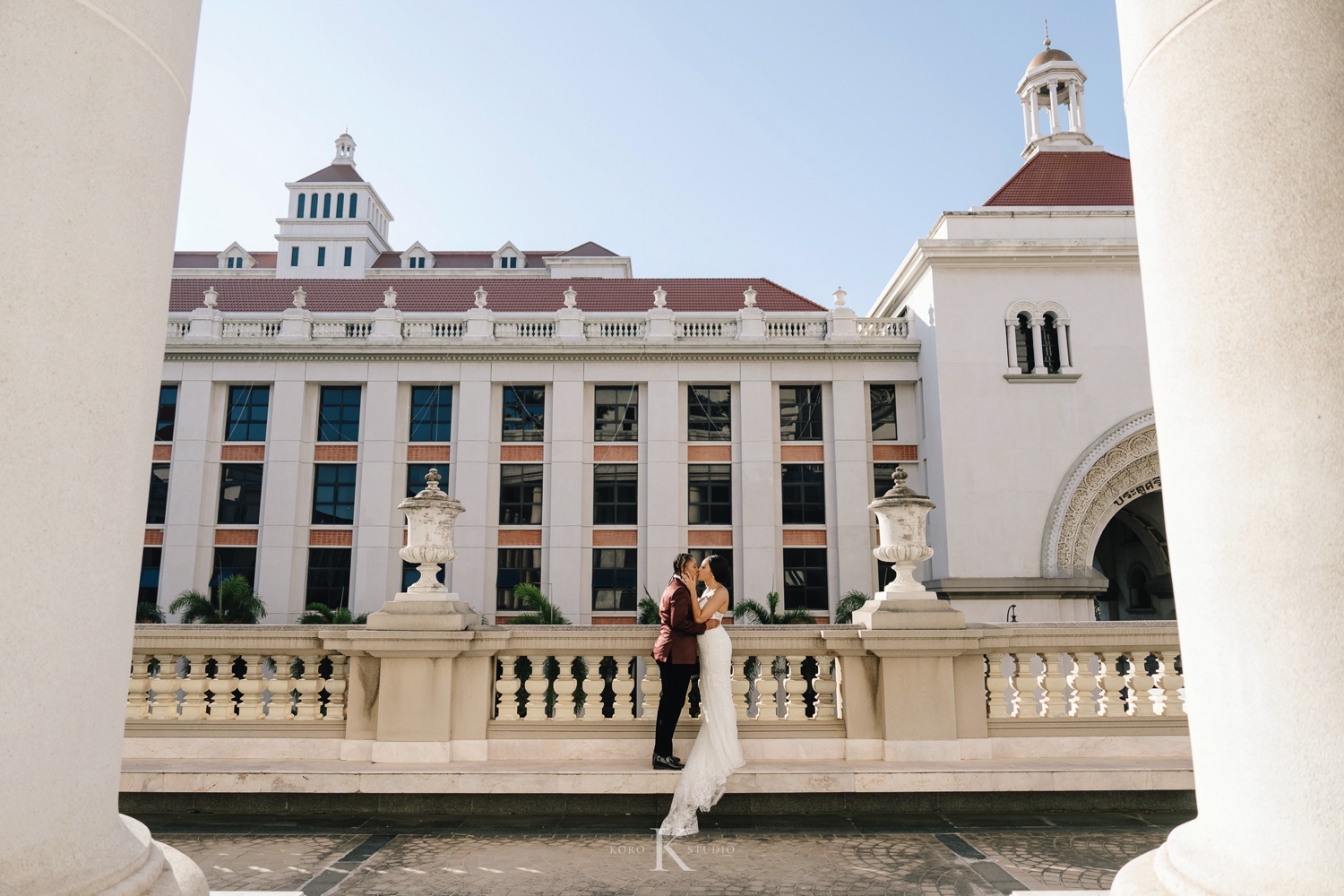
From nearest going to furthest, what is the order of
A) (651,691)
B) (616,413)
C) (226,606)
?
(651,691) < (226,606) < (616,413)

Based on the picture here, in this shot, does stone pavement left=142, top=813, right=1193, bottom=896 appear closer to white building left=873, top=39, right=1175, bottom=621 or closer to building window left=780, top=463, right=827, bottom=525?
white building left=873, top=39, right=1175, bottom=621

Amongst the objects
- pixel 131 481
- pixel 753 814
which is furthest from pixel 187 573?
pixel 131 481

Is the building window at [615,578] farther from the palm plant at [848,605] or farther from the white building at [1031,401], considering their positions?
the white building at [1031,401]

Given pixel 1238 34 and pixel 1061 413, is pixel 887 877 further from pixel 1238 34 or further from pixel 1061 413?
pixel 1061 413

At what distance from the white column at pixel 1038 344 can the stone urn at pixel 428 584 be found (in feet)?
79.6

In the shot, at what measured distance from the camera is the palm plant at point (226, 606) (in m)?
26.3

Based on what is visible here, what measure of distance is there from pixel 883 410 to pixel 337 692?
26080 millimetres

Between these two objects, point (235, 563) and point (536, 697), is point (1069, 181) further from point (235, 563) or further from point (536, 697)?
point (235, 563)

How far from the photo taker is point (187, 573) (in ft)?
94.8

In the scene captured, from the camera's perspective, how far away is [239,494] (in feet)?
99.1

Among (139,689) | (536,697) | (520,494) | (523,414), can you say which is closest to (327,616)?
(520,494)

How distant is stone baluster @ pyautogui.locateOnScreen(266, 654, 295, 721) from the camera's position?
6969 mm

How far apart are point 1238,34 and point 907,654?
515 cm

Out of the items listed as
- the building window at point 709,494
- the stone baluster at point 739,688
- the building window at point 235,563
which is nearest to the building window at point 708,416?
the building window at point 709,494
